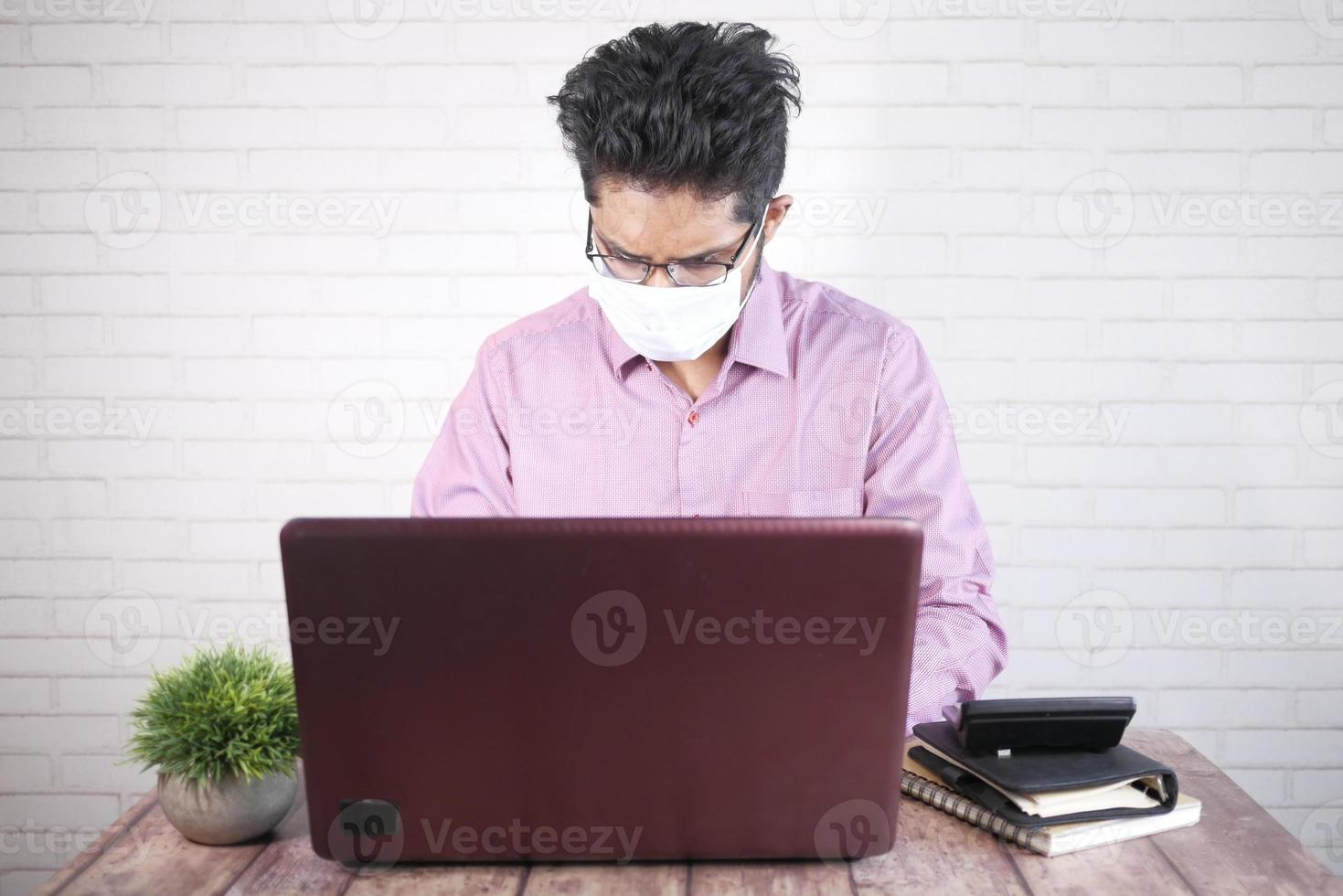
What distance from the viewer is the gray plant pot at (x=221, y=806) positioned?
3.69ft

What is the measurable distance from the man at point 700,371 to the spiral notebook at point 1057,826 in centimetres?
37

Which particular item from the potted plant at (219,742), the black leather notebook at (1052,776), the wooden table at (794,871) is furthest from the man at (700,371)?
the potted plant at (219,742)

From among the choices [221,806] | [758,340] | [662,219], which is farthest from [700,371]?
[221,806]

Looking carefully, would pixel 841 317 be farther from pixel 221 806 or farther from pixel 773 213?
pixel 221 806

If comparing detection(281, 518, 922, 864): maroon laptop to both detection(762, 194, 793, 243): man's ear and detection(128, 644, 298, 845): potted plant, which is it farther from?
detection(762, 194, 793, 243): man's ear

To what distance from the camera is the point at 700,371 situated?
192cm

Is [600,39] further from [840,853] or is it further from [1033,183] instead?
[840,853]

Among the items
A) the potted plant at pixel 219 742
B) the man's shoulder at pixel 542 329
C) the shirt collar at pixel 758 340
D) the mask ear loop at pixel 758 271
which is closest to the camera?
the potted plant at pixel 219 742

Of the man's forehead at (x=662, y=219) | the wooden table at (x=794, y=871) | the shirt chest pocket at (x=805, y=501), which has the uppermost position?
the man's forehead at (x=662, y=219)

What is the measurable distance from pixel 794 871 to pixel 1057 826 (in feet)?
0.92

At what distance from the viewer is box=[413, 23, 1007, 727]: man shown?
5.25ft

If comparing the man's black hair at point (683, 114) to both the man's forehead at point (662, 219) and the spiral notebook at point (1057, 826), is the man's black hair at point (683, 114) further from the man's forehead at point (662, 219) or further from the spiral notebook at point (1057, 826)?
the spiral notebook at point (1057, 826)

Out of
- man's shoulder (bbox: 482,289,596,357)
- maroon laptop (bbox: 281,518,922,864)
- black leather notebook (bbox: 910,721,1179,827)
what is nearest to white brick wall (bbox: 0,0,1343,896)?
man's shoulder (bbox: 482,289,596,357)

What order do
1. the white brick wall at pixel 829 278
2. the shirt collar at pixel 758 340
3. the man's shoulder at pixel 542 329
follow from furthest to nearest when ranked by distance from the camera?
the white brick wall at pixel 829 278 → the man's shoulder at pixel 542 329 → the shirt collar at pixel 758 340
